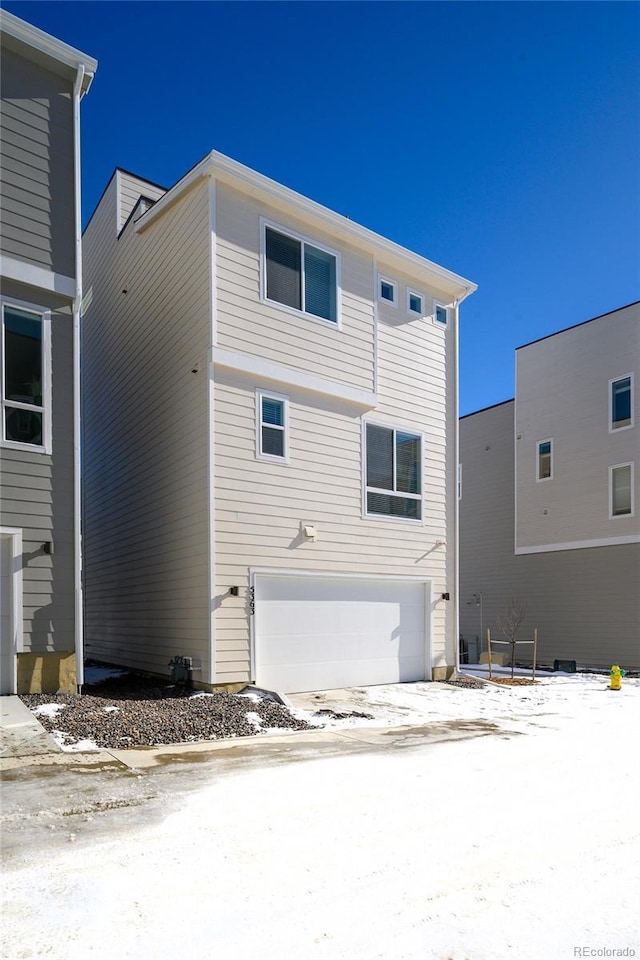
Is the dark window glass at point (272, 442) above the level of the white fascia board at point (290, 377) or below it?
below

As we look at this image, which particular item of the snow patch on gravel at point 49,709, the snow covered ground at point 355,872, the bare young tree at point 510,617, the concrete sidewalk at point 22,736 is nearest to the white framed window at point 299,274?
the snow patch on gravel at point 49,709

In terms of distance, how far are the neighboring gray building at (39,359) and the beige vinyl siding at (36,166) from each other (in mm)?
13

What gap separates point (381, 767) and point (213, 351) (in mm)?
6236

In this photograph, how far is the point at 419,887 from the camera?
3.57 meters

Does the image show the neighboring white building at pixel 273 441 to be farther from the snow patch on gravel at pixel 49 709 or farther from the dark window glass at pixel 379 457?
the snow patch on gravel at pixel 49 709

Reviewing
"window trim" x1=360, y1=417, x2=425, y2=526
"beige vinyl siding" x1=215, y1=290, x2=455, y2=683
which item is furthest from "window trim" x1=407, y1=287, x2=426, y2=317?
"window trim" x1=360, y1=417, x2=425, y2=526

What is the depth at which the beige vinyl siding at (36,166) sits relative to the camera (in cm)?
880

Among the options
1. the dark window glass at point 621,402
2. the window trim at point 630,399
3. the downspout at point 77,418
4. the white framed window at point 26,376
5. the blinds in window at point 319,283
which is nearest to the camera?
the white framed window at point 26,376

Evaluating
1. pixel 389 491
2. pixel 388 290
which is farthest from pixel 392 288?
pixel 389 491

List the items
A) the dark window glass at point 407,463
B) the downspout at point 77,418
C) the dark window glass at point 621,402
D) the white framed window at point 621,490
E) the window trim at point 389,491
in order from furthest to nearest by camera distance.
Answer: the dark window glass at point 621,402
the white framed window at point 621,490
the dark window glass at point 407,463
the window trim at point 389,491
the downspout at point 77,418

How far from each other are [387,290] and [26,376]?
687 centimetres

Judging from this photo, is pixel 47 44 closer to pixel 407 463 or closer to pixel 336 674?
pixel 407 463

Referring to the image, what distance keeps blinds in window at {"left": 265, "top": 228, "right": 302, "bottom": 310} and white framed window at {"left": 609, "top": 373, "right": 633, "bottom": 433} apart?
1083 cm

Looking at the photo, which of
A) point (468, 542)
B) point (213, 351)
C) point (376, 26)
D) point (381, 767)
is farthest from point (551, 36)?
point (468, 542)
